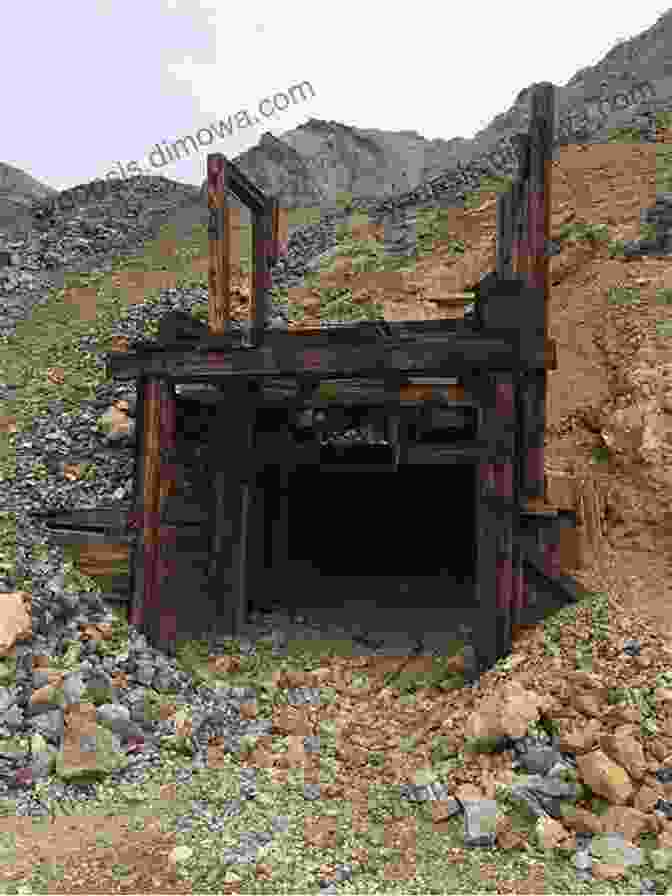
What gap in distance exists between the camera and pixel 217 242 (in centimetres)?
1015

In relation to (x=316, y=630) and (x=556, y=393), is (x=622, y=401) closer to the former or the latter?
(x=556, y=393)

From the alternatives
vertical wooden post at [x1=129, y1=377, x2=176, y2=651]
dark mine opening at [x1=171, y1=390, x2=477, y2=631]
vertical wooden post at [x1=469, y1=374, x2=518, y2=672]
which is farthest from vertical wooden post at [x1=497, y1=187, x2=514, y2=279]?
vertical wooden post at [x1=129, y1=377, x2=176, y2=651]

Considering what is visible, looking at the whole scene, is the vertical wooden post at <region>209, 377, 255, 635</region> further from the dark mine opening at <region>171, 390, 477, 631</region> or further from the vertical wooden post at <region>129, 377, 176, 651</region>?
the vertical wooden post at <region>129, 377, 176, 651</region>

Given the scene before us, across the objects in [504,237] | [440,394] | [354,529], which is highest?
[504,237]

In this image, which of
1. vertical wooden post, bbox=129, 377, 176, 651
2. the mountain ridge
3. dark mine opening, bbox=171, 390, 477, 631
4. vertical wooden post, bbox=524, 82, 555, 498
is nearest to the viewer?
vertical wooden post, bbox=129, 377, 176, 651

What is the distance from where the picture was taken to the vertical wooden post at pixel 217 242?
397 inches

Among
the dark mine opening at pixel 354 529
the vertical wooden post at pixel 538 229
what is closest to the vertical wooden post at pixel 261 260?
the dark mine opening at pixel 354 529

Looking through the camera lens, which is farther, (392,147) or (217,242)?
(392,147)

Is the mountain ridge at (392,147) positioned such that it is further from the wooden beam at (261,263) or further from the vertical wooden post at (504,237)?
the wooden beam at (261,263)

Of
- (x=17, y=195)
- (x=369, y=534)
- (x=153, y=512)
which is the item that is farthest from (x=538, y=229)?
(x=17, y=195)

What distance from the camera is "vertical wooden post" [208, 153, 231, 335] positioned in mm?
10086

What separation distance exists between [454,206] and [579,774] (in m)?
23.1

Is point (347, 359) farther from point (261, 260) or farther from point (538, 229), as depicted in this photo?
point (261, 260)

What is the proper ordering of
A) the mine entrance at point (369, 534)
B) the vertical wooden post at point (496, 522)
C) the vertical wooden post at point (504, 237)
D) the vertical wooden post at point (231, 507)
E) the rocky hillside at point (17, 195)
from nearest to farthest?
the vertical wooden post at point (496, 522) → the vertical wooden post at point (231, 507) → the vertical wooden post at point (504, 237) → the mine entrance at point (369, 534) → the rocky hillside at point (17, 195)
